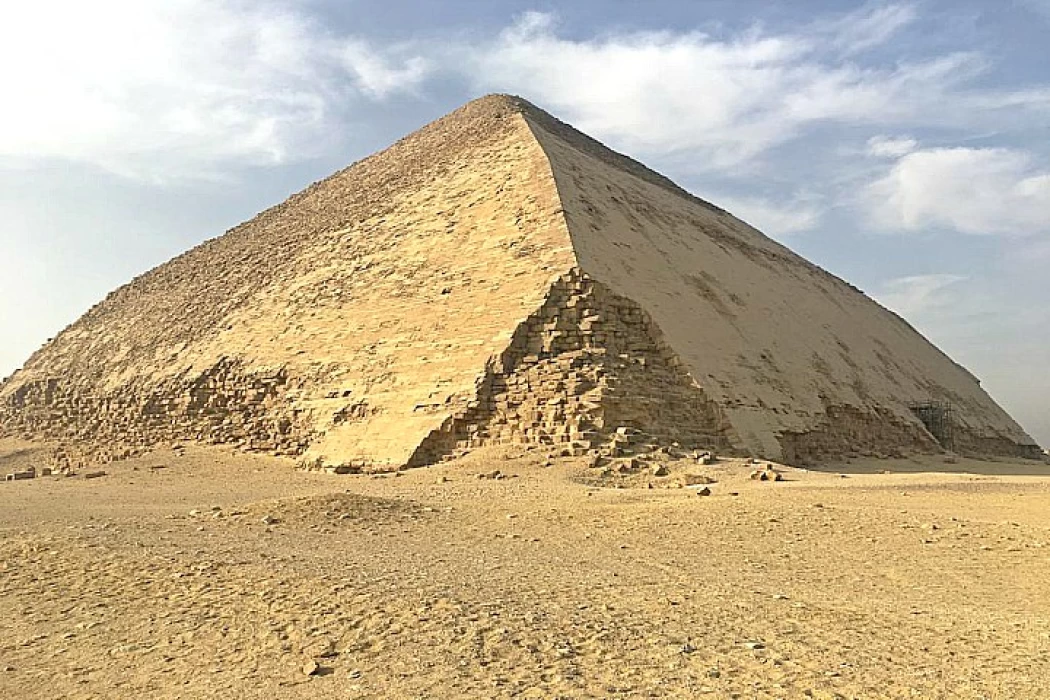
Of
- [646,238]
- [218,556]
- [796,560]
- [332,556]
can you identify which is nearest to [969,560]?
[796,560]

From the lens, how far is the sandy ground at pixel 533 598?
367 cm

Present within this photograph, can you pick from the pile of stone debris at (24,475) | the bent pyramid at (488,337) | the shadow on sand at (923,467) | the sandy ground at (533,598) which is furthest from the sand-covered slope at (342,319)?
the shadow on sand at (923,467)

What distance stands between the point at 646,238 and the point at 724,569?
13357 mm

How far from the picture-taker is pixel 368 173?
26.7 metres

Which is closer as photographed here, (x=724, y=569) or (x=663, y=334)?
(x=724, y=569)

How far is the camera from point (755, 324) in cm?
1866

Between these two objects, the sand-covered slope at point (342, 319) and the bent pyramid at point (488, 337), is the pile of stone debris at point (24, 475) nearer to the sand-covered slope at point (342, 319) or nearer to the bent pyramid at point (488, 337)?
the bent pyramid at point (488, 337)

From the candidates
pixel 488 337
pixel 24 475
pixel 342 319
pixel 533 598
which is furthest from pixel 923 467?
pixel 24 475

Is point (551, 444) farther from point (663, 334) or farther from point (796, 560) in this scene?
point (796, 560)

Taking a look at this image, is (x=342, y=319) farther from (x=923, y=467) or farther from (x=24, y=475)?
(x=923, y=467)

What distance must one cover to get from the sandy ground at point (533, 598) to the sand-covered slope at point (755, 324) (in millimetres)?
5837

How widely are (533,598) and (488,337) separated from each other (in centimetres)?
951

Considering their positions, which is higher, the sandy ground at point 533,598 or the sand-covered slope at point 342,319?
the sand-covered slope at point 342,319

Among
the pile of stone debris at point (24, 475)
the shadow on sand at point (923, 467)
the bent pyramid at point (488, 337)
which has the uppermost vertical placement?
the bent pyramid at point (488, 337)
